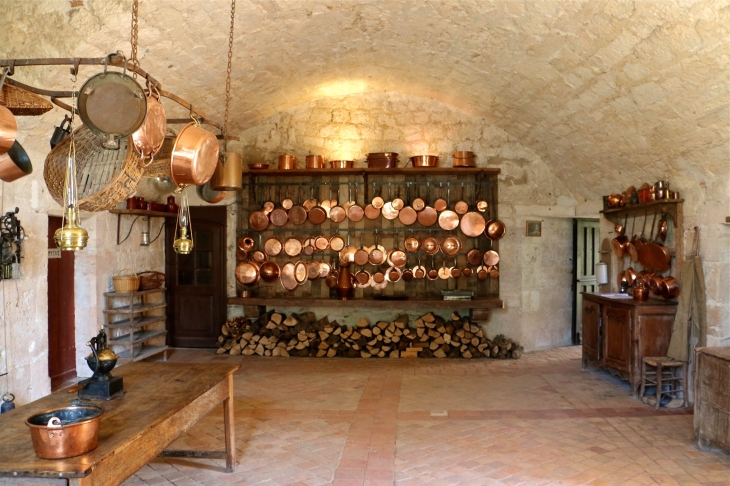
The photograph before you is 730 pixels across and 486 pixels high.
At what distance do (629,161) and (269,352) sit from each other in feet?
16.8

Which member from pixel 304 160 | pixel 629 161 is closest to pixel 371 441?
pixel 629 161

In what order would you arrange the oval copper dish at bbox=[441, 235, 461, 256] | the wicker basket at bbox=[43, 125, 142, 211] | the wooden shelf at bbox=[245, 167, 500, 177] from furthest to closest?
the oval copper dish at bbox=[441, 235, 461, 256] < the wooden shelf at bbox=[245, 167, 500, 177] < the wicker basket at bbox=[43, 125, 142, 211]

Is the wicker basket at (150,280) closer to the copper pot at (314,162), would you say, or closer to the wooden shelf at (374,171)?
the wooden shelf at (374,171)

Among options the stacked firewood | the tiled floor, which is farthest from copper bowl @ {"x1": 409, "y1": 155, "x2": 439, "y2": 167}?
the tiled floor

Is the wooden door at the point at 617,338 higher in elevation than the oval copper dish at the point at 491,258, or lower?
lower

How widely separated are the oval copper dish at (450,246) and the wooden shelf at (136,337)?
3.90 m

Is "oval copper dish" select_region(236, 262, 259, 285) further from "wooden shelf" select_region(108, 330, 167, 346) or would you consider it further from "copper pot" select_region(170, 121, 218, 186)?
"copper pot" select_region(170, 121, 218, 186)

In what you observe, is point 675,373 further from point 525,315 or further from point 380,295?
point 380,295

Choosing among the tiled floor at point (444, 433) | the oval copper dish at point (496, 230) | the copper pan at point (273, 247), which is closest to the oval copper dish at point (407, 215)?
the oval copper dish at point (496, 230)

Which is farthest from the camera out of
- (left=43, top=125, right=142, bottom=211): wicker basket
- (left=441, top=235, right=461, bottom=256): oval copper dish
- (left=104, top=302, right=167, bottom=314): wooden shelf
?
(left=441, top=235, right=461, bottom=256): oval copper dish

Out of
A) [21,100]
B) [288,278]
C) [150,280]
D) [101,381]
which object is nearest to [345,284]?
[288,278]

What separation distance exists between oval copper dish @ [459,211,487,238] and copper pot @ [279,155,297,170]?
249cm

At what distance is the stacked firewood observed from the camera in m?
7.50

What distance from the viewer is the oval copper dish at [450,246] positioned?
24.8 ft
